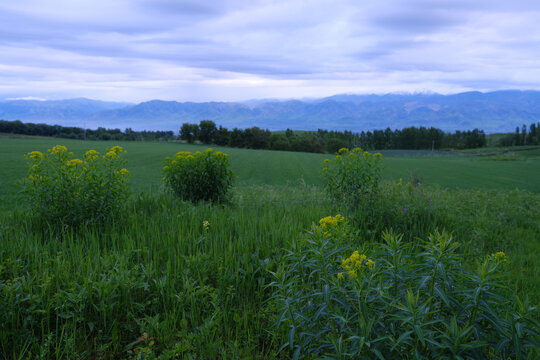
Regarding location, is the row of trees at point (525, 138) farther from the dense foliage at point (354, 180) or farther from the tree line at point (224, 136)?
the dense foliage at point (354, 180)

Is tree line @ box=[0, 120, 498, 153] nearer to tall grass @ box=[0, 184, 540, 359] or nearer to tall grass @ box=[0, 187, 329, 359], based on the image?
tall grass @ box=[0, 184, 540, 359]

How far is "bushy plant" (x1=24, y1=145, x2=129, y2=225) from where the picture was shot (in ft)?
17.3

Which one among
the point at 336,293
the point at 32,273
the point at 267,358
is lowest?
the point at 267,358

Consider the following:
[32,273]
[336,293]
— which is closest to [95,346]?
[32,273]

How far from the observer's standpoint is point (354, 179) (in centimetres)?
729

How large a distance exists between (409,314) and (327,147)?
103 meters

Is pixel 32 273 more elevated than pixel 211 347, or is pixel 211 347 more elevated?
pixel 32 273

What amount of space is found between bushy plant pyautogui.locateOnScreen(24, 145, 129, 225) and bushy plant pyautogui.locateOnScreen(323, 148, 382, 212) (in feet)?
14.4

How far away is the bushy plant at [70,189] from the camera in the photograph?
208 inches

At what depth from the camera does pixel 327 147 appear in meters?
103

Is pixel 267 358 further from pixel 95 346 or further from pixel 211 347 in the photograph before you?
pixel 95 346

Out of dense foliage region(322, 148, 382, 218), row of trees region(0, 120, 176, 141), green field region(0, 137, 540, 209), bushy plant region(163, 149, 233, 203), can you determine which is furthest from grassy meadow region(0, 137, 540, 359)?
row of trees region(0, 120, 176, 141)

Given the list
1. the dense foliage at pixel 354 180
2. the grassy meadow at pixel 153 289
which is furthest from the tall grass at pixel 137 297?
the dense foliage at pixel 354 180

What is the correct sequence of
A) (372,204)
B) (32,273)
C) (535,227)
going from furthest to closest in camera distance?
1. (535,227)
2. (372,204)
3. (32,273)
